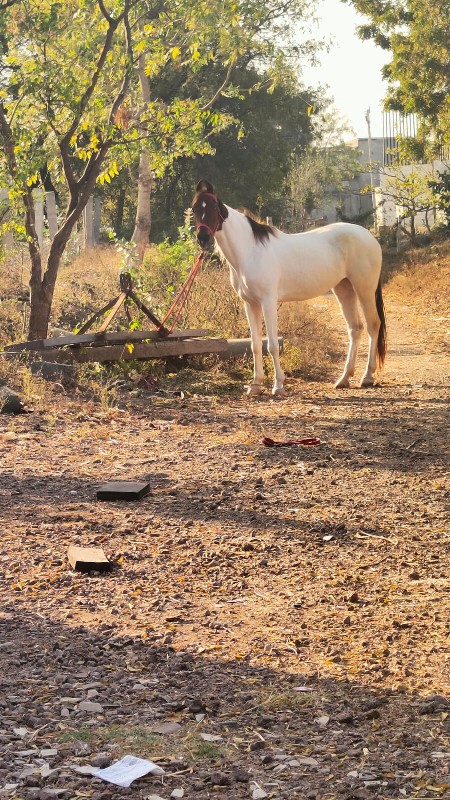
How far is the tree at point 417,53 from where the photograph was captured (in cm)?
2392

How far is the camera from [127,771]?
3.06 meters

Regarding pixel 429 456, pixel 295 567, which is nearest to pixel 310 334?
pixel 429 456

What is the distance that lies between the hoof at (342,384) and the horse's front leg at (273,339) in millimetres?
690

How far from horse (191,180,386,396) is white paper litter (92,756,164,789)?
23.9ft

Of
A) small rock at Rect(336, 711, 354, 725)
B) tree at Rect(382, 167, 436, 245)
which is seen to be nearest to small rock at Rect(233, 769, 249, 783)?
small rock at Rect(336, 711, 354, 725)

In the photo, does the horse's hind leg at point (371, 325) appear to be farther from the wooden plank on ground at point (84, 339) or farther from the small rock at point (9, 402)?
the small rock at point (9, 402)

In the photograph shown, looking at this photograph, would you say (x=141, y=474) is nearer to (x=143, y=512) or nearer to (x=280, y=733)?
(x=143, y=512)

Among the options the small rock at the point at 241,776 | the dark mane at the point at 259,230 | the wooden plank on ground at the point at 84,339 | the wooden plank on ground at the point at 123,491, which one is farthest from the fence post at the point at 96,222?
the small rock at the point at 241,776

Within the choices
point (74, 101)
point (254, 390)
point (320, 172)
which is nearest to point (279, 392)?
point (254, 390)

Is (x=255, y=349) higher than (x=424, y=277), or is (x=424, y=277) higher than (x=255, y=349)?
(x=424, y=277)

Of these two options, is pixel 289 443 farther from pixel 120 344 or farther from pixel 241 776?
pixel 241 776

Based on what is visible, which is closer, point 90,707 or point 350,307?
point 90,707

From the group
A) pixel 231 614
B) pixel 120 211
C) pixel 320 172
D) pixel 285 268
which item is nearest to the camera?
pixel 231 614

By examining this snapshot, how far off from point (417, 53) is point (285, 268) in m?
16.1
